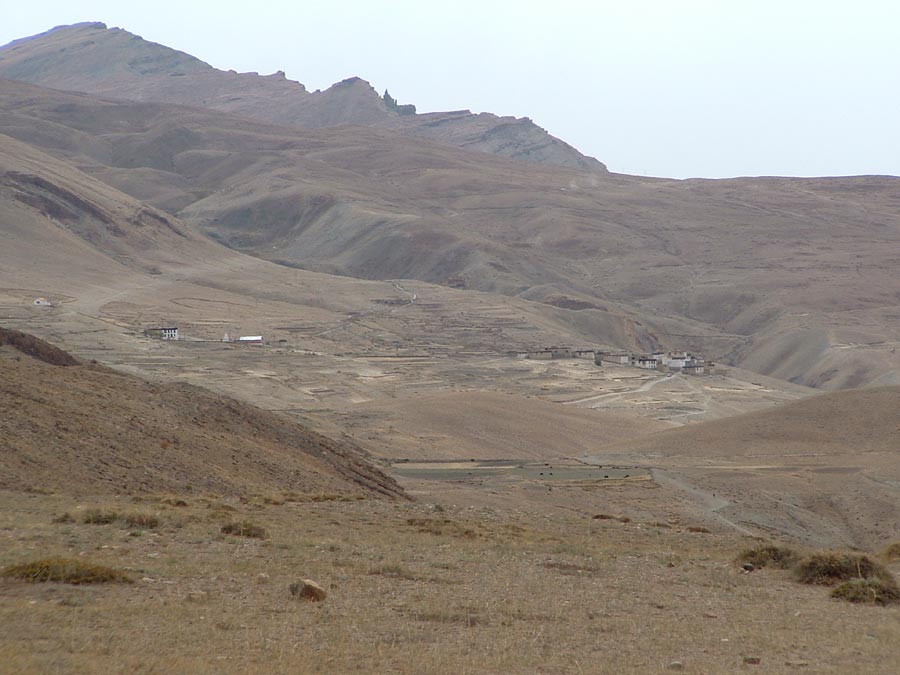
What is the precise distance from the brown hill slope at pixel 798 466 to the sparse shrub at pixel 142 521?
15420 millimetres

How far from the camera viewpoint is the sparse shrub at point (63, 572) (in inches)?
391

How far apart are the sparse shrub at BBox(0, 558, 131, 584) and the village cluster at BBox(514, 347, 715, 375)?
70888mm

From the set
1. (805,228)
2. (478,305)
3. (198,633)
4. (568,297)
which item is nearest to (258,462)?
(198,633)

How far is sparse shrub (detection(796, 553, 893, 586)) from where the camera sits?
13.4 meters

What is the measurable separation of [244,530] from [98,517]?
184cm

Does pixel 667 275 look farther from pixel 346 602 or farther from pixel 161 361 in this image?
pixel 346 602

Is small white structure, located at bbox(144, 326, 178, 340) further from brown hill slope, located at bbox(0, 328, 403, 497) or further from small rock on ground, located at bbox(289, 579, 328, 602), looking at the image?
small rock on ground, located at bbox(289, 579, 328, 602)

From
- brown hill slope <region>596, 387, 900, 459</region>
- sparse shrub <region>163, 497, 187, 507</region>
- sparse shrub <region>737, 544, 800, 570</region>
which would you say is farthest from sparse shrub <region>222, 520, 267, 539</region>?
brown hill slope <region>596, 387, 900, 459</region>

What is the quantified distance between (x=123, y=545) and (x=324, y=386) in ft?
160

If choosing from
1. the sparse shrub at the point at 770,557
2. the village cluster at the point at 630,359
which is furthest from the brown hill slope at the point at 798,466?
the village cluster at the point at 630,359

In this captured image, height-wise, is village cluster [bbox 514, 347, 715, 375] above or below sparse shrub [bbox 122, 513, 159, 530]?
below

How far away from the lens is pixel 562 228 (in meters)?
151

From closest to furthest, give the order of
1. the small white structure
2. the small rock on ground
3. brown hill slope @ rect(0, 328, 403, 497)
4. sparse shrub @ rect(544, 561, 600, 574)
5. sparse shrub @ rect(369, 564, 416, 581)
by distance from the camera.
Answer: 1. the small rock on ground
2. sparse shrub @ rect(369, 564, 416, 581)
3. sparse shrub @ rect(544, 561, 600, 574)
4. brown hill slope @ rect(0, 328, 403, 497)
5. the small white structure

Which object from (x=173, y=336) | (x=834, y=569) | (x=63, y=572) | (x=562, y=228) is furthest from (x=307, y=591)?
(x=562, y=228)
